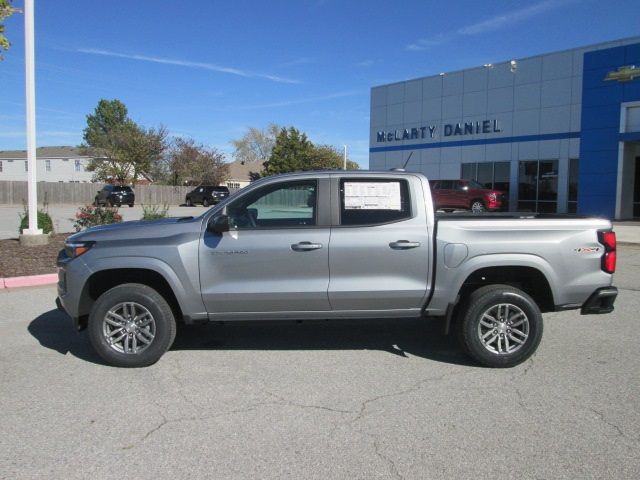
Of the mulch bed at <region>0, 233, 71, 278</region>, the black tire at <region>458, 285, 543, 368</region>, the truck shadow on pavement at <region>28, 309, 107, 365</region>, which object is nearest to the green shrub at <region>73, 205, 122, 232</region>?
the mulch bed at <region>0, 233, 71, 278</region>

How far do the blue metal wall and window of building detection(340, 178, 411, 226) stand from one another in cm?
2299

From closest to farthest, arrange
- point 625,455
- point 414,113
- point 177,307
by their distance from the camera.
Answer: point 625,455, point 177,307, point 414,113

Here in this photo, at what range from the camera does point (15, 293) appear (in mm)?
8688

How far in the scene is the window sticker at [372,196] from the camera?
5.30 metres

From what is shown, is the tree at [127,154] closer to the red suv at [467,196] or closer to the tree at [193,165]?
the tree at [193,165]

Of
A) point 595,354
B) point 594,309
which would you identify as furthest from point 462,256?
point 595,354

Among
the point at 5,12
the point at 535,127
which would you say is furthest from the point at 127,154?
the point at 5,12

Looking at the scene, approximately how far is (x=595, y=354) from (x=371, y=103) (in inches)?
1279

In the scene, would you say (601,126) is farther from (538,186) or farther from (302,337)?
(302,337)

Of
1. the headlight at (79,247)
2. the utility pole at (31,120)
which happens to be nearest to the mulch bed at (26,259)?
the utility pole at (31,120)

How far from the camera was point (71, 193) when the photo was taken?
46.8 m

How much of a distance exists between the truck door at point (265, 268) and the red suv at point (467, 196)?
1974cm

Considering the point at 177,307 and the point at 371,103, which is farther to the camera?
the point at 371,103

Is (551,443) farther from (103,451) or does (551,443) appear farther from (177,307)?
(177,307)
